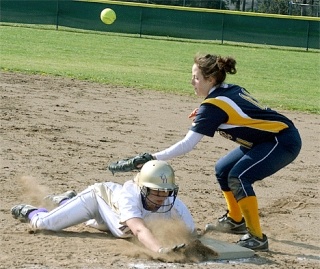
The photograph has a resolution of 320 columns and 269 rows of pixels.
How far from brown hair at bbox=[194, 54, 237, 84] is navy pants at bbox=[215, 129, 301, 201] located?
0.67m

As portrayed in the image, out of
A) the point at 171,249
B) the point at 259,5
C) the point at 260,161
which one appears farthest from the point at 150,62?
the point at 259,5

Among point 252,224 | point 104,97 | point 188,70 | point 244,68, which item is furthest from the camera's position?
point 244,68

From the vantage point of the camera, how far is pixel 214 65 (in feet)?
19.8

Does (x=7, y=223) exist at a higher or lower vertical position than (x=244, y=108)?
lower

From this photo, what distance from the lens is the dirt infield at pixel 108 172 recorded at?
560 cm

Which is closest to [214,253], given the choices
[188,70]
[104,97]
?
[104,97]

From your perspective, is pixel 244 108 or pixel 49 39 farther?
pixel 49 39

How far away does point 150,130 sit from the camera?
1097 cm

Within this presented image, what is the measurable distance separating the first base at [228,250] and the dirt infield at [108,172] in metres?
0.06

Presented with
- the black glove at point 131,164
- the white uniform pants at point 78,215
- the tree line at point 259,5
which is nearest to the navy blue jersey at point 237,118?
Result: the black glove at point 131,164

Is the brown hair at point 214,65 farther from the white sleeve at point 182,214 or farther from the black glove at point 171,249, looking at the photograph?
the black glove at point 171,249

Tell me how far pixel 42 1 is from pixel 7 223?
1009 inches

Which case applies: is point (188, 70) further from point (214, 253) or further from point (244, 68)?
point (214, 253)

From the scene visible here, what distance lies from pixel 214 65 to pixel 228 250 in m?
1.42
